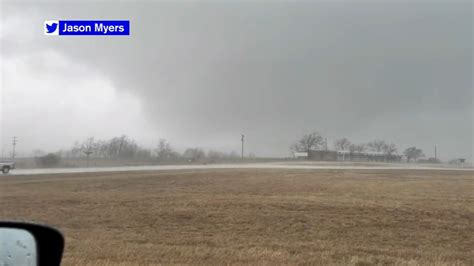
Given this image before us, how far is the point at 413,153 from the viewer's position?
15288cm

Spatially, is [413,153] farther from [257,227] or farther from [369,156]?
[257,227]

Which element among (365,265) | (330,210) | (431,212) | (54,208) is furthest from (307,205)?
(54,208)

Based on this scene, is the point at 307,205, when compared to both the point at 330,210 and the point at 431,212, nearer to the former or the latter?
the point at 330,210

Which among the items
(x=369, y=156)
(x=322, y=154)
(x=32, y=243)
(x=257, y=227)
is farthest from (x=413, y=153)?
(x=32, y=243)

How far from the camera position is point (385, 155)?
157 metres

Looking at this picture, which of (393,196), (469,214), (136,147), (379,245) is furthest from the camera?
(136,147)

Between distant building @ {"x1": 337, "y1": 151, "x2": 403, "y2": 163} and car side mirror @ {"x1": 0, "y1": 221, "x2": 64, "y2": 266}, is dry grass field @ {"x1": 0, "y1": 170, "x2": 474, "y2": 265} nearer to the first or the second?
car side mirror @ {"x1": 0, "y1": 221, "x2": 64, "y2": 266}

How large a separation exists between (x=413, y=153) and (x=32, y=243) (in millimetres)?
163369

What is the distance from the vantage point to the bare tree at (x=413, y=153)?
152 meters

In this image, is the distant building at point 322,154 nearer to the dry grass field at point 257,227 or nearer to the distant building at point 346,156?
the distant building at point 346,156

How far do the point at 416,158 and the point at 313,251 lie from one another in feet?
506

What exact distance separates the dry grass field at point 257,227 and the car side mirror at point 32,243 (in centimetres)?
619

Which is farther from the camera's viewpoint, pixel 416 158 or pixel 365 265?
pixel 416 158

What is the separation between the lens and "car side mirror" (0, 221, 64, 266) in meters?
2.50
